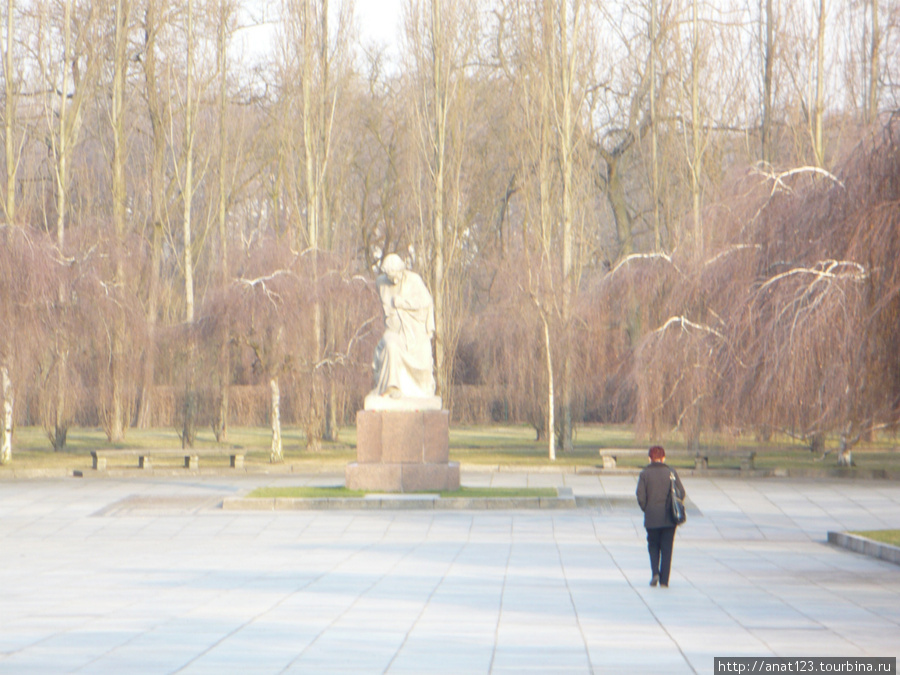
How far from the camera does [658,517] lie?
10.3 metres

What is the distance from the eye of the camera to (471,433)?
4159 centimetres

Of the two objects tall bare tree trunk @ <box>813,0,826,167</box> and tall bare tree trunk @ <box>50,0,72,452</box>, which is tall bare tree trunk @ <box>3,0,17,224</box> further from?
tall bare tree trunk @ <box>813,0,826,167</box>

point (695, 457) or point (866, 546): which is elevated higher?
point (695, 457)

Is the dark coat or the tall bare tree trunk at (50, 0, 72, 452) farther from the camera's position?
the tall bare tree trunk at (50, 0, 72, 452)

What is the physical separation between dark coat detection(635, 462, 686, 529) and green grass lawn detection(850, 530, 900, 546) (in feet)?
11.7

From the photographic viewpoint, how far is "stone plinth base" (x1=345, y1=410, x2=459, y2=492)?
1817cm

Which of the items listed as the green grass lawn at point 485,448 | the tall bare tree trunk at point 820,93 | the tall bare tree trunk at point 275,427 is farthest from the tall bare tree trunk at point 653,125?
the tall bare tree trunk at point 275,427

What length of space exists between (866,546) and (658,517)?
12.7 feet

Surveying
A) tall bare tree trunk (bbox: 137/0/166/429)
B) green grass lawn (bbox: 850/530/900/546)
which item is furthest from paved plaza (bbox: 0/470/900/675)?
tall bare tree trunk (bbox: 137/0/166/429)

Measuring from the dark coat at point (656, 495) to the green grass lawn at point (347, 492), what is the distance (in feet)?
24.7

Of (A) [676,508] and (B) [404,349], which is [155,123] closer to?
(B) [404,349]

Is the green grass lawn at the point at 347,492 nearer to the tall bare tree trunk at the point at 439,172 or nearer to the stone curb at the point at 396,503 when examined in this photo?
the stone curb at the point at 396,503

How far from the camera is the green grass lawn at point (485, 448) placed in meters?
26.4

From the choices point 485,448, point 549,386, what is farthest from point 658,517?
point 485,448
